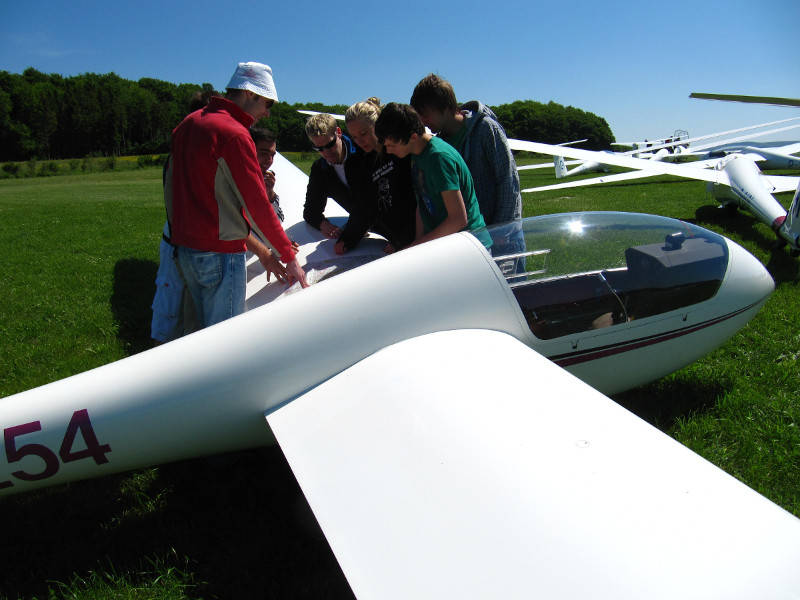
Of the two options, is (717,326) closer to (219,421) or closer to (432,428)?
(432,428)

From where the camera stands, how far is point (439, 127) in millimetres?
3666

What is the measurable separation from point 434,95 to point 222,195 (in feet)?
5.14

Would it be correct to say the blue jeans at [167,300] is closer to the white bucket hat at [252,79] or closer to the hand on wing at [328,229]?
the white bucket hat at [252,79]

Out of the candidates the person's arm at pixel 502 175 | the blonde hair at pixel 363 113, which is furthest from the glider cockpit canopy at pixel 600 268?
the blonde hair at pixel 363 113

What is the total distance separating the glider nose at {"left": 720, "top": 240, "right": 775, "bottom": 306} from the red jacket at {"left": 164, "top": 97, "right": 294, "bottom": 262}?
2709 mm

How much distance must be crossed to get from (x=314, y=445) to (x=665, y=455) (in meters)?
1.35

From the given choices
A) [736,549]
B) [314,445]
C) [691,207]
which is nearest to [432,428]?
[314,445]

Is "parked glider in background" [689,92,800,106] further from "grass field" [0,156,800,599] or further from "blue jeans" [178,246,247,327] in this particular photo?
"blue jeans" [178,246,247,327]

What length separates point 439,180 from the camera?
3018 mm

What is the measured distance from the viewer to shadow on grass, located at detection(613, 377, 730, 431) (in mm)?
3533

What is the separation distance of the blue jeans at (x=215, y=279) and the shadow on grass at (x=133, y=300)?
221 cm

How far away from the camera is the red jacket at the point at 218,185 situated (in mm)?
2746

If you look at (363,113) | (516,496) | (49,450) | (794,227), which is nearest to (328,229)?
(363,113)

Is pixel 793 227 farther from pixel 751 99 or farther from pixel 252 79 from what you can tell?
pixel 252 79
